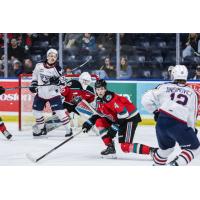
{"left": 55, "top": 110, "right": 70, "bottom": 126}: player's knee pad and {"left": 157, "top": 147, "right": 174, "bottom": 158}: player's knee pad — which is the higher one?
{"left": 55, "top": 110, "right": 70, "bottom": 126}: player's knee pad

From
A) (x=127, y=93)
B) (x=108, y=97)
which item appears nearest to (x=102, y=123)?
(x=108, y=97)

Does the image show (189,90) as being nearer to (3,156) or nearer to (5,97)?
(3,156)

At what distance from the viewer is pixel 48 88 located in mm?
6734

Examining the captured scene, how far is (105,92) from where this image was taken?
535 centimetres

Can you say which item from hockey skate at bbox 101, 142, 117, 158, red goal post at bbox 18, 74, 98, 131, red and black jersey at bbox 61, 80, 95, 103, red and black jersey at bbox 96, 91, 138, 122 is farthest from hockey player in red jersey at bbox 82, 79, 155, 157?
red goal post at bbox 18, 74, 98, 131

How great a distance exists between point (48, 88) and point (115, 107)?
1.50m

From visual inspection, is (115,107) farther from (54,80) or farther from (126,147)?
(54,80)

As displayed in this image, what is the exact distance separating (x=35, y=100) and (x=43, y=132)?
30 cm

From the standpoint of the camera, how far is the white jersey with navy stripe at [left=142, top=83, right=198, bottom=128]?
4.81 metres

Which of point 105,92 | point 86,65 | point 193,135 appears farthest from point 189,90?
point 86,65

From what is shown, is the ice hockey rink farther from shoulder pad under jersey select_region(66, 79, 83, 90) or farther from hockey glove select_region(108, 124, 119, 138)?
shoulder pad under jersey select_region(66, 79, 83, 90)

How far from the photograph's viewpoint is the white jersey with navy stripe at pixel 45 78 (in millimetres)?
6637

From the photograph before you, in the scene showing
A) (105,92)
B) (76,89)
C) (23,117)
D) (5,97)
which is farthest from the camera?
(5,97)

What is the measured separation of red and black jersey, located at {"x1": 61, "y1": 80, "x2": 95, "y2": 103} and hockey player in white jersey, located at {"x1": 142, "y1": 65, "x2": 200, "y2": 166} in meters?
1.80
